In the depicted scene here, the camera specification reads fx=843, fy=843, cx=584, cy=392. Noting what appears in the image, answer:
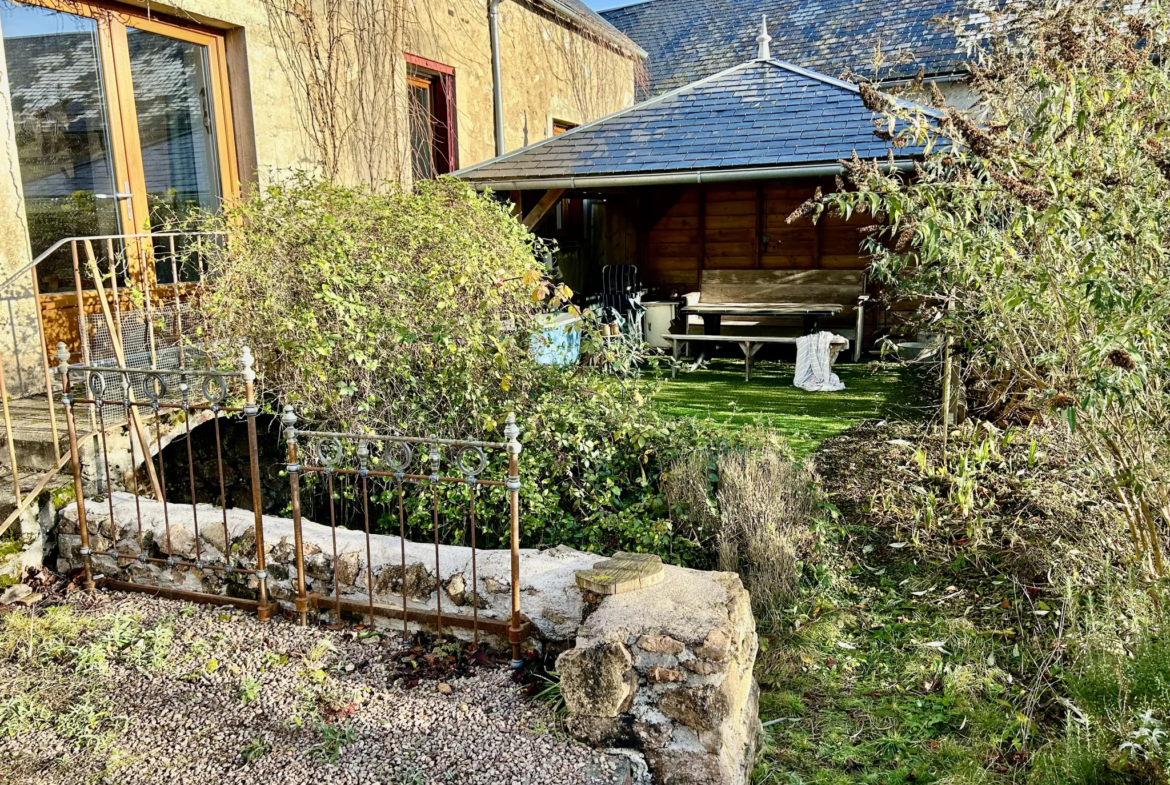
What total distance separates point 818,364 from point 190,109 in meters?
6.00

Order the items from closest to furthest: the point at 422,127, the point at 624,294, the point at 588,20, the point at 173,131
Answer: the point at 173,131 → the point at 422,127 → the point at 624,294 → the point at 588,20

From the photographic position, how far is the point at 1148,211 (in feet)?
10.0

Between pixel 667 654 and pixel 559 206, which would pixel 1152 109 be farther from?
pixel 559 206

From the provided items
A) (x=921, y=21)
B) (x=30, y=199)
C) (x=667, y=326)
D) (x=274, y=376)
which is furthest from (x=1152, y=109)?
(x=921, y=21)

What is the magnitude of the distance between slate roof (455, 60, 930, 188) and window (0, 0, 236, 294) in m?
3.02

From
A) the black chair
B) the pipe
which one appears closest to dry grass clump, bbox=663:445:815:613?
the pipe

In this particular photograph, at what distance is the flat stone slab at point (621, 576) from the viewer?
3221 mm

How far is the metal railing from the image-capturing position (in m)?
4.50

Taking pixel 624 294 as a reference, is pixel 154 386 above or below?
below

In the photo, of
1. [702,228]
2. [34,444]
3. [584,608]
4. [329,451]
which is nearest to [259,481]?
[329,451]

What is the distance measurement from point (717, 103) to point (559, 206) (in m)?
3.44

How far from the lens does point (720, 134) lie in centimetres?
884

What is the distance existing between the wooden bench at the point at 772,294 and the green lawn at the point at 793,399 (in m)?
0.79

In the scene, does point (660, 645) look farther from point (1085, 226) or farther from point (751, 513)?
point (1085, 226)
